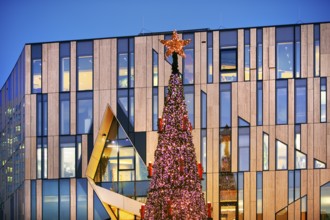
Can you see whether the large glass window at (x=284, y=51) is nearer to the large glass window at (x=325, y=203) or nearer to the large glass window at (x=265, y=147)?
the large glass window at (x=265, y=147)

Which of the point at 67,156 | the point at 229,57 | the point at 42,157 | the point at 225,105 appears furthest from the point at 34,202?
the point at 229,57

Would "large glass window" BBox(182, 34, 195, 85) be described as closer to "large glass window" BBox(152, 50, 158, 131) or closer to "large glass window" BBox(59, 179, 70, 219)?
"large glass window" BBox(152, 50, 158, 131)

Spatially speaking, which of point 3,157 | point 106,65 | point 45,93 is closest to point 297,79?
point 106,65

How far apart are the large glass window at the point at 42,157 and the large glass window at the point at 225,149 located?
9.94 metres

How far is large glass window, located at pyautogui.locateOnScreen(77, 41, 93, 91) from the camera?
43.7m

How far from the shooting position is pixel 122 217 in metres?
43.1

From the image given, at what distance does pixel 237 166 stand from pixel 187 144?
13.1m

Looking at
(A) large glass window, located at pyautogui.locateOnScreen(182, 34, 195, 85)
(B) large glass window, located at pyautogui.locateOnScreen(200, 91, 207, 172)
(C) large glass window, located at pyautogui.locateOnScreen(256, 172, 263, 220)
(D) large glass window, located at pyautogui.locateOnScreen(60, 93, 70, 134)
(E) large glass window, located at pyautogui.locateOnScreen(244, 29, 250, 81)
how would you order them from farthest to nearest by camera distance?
(D) large glass window, located at pyautogui.locateOnScreen(60, 93, 70, 134), (A) large glass window, located at pyautogui.locateOnScreen(182, 34, 195, 85), (E) large glass window, located at pyautogui.locateOnScreen(244, 29, 250, 81), (B) large glass window, located at pyautogui.locateOnScreen(200, 91, 207, 172), (C) large glass window, located at pyautogui.locateOnScreen(256, 172, 263, 220)

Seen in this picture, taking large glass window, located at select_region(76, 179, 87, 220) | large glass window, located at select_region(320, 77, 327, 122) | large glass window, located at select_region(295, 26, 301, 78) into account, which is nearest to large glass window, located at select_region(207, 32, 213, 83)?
large glass window, located at select_region(295, 26, 301, 78)

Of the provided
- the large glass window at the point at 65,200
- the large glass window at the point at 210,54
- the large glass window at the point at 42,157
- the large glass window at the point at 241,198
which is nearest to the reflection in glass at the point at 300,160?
the large glass window at the point at 241,198

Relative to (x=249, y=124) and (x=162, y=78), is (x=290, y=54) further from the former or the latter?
(x=162, y=78)

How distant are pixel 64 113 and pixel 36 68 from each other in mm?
3209

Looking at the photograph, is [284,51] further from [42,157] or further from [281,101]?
[42,157]

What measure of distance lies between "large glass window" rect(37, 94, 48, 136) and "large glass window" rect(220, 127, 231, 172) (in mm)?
10007
